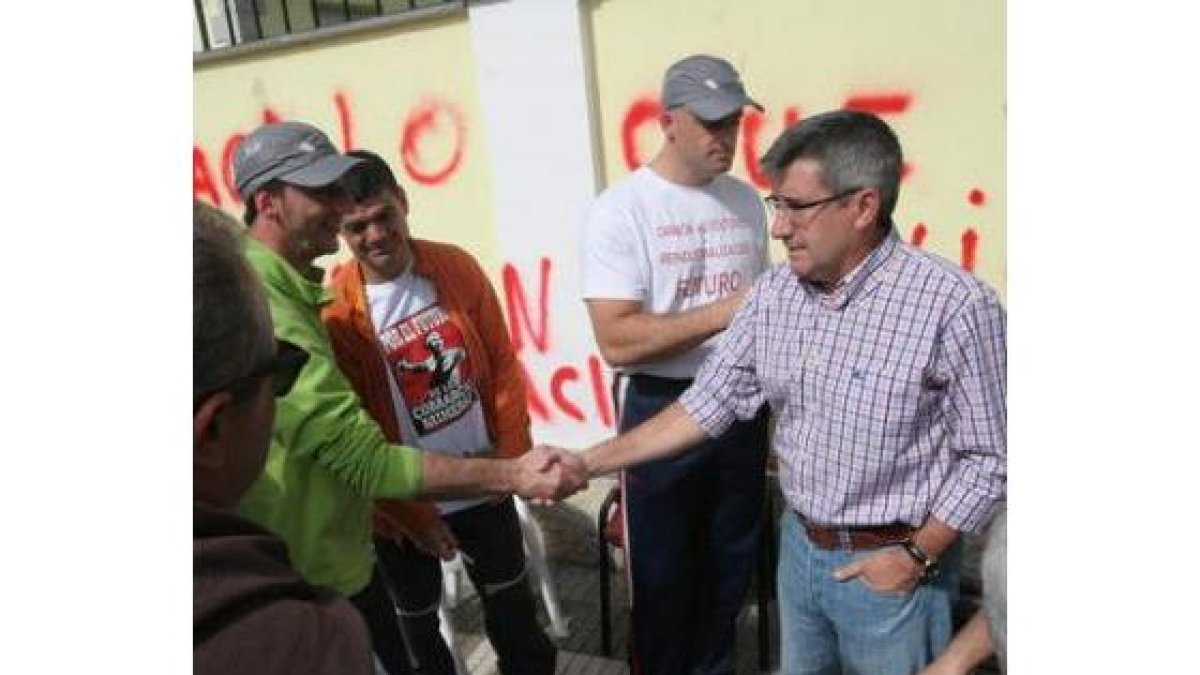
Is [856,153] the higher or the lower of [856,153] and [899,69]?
the lower

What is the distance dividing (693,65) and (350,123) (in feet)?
7.81

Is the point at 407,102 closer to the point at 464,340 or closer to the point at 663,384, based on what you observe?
the point at 464,340

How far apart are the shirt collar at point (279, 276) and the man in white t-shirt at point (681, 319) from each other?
967 mm

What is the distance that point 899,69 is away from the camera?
128 inches

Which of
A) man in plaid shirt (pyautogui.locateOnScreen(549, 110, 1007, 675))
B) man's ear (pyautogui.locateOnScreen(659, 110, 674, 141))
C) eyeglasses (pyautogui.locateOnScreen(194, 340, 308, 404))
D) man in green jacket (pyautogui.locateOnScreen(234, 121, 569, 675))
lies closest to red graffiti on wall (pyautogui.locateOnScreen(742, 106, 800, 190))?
man's ear (pyautogui.locateOnScreen(659, 110, 674, 141))

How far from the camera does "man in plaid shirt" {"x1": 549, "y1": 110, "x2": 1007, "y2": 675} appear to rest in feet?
5.60

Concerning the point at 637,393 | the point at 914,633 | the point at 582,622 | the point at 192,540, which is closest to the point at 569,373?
the point at 582,622

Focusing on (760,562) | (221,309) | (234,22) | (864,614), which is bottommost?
(760,562)

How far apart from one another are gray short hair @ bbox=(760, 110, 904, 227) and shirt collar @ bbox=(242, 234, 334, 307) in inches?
43.3

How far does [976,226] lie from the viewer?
3.29 metres

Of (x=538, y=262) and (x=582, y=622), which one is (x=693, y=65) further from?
(x=582, y=622)

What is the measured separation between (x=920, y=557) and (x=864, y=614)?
0.20m

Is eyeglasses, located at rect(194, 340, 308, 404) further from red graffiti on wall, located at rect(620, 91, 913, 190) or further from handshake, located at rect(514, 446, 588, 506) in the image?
red graffiti on wall, located at rect(620, 91, 913, 190)

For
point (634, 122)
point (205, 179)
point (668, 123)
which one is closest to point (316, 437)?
point (668, 123)
